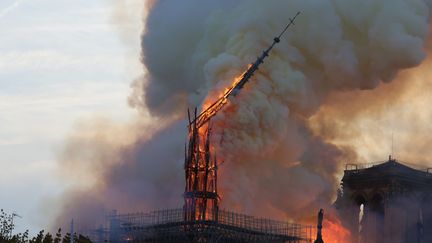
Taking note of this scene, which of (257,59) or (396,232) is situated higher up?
(257,59)

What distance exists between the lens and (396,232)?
17288 cm

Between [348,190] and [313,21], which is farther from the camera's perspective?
[348,190]

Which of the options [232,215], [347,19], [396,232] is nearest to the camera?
[232,215]

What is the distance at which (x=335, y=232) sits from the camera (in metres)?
168

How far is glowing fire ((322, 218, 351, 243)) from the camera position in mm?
162500

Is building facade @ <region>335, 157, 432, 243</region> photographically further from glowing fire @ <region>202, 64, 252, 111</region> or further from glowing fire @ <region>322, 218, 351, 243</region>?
glowing fire @ <region>202, 64, 252, 111</region>

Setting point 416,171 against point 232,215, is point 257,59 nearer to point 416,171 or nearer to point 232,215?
point 232,215

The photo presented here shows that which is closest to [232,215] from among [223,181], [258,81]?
[223,181]

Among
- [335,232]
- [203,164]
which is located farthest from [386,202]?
[203,164]

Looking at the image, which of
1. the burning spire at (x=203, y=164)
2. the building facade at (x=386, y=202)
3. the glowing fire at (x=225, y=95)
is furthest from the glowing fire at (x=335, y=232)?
the glowing fire at (x=225, y=95)

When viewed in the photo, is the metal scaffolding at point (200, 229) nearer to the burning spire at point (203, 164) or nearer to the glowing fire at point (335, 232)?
the burning spire at point (203, 164)

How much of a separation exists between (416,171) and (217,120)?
160 ft

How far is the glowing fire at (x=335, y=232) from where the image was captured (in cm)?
16250

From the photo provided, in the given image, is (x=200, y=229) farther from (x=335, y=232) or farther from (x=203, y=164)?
(x=335, y=232)
